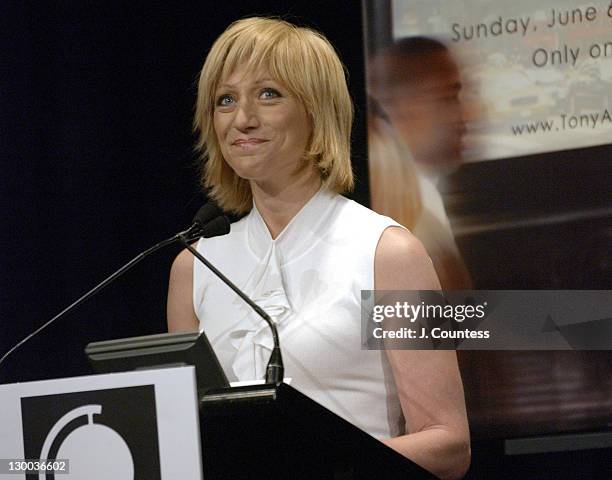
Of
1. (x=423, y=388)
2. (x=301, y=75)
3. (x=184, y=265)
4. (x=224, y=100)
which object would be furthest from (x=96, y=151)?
(x=423, y=388)

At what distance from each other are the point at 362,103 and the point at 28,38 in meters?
0.95

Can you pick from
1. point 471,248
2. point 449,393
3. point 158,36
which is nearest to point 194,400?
point 449,393

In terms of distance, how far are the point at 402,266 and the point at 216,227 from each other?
425 mm

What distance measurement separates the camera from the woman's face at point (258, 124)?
2.30 m

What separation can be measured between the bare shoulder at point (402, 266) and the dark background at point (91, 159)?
1.10 metres

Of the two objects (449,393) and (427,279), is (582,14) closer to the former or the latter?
(427,279)

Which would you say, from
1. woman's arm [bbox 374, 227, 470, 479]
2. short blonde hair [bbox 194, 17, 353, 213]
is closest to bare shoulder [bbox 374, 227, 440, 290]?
woman's arm [bbox 374, 227, 470, 479]

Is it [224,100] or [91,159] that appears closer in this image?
[224,100]

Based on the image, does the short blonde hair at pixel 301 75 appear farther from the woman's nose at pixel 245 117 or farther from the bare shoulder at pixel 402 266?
the bare shoulder at pixel 402 266

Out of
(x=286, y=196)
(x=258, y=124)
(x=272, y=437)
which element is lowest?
(x=272, y=437)

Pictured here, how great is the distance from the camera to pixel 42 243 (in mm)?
3189

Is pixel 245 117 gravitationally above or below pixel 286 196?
above

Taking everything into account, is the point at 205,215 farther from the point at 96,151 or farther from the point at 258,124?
the point at 96,151

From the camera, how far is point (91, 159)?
10.6 ft
